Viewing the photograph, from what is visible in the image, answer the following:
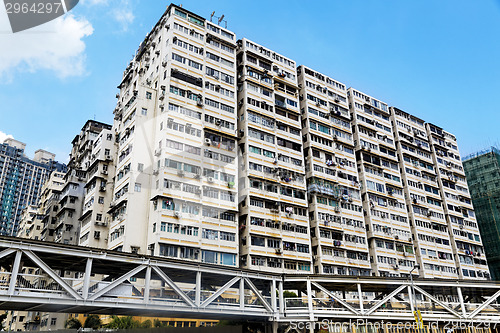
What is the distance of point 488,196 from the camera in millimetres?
87938

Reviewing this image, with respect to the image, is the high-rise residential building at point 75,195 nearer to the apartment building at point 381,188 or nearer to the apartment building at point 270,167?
the apartment building at point 270,167

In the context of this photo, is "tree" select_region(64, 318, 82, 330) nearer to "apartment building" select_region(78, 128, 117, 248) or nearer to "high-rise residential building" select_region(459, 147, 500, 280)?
A: "apartment building" select_region(78, 128, 117, 248)

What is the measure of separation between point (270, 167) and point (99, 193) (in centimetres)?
2347

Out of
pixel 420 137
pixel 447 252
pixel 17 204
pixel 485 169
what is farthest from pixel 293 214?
pixel 17 204

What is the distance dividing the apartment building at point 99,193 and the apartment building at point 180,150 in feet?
10.1

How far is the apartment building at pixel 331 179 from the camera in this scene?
59.4 metres

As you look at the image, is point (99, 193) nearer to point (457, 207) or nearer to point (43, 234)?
point (43, 234)

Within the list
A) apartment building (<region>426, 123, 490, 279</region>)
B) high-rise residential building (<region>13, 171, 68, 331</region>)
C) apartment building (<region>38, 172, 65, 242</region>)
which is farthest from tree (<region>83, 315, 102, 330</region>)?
apartment building (<region>426, 123, 490, 279</region>)

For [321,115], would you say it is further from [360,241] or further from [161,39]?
[161,39]

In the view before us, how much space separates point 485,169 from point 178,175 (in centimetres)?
7411

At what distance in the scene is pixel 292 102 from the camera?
6569 cm

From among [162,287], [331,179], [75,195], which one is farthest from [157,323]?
[331,179]

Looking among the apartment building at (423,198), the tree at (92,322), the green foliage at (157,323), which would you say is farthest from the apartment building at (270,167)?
the apartment building at (423,198)

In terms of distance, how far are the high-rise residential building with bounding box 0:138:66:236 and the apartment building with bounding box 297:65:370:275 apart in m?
114
